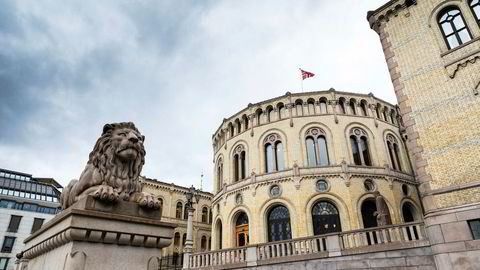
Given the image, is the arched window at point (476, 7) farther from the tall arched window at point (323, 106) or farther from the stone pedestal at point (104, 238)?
the stone pedestal at point (104, 238)

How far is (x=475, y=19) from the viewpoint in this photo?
479 inches

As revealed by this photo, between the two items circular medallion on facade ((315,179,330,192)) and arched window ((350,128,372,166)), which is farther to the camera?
arched window ((350,128,372,166))

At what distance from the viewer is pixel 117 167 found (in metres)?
3.72

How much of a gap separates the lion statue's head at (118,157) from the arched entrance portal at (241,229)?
888 inches

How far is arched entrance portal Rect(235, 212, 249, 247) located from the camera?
82.1ft

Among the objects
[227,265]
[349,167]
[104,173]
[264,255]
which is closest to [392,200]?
[349,167]

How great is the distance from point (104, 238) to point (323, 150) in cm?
2344

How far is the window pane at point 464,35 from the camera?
12236 mm

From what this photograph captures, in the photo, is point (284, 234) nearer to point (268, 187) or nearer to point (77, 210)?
point (268, 187)

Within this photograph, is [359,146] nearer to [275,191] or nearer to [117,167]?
[275,191]

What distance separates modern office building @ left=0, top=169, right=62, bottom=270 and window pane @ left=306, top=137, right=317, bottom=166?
1276 inches

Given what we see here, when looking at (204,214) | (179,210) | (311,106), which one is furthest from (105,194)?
(204,214)

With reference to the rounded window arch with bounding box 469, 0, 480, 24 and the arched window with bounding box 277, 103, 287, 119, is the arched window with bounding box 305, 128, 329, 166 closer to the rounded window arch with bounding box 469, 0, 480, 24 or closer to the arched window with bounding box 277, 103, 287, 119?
the arched window with bounding box 277, 103, 287, 119

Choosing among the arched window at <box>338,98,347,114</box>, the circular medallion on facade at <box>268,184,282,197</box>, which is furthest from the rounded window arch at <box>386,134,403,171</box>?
the circular medallion on facade at <box>268,184,282,197</box>
